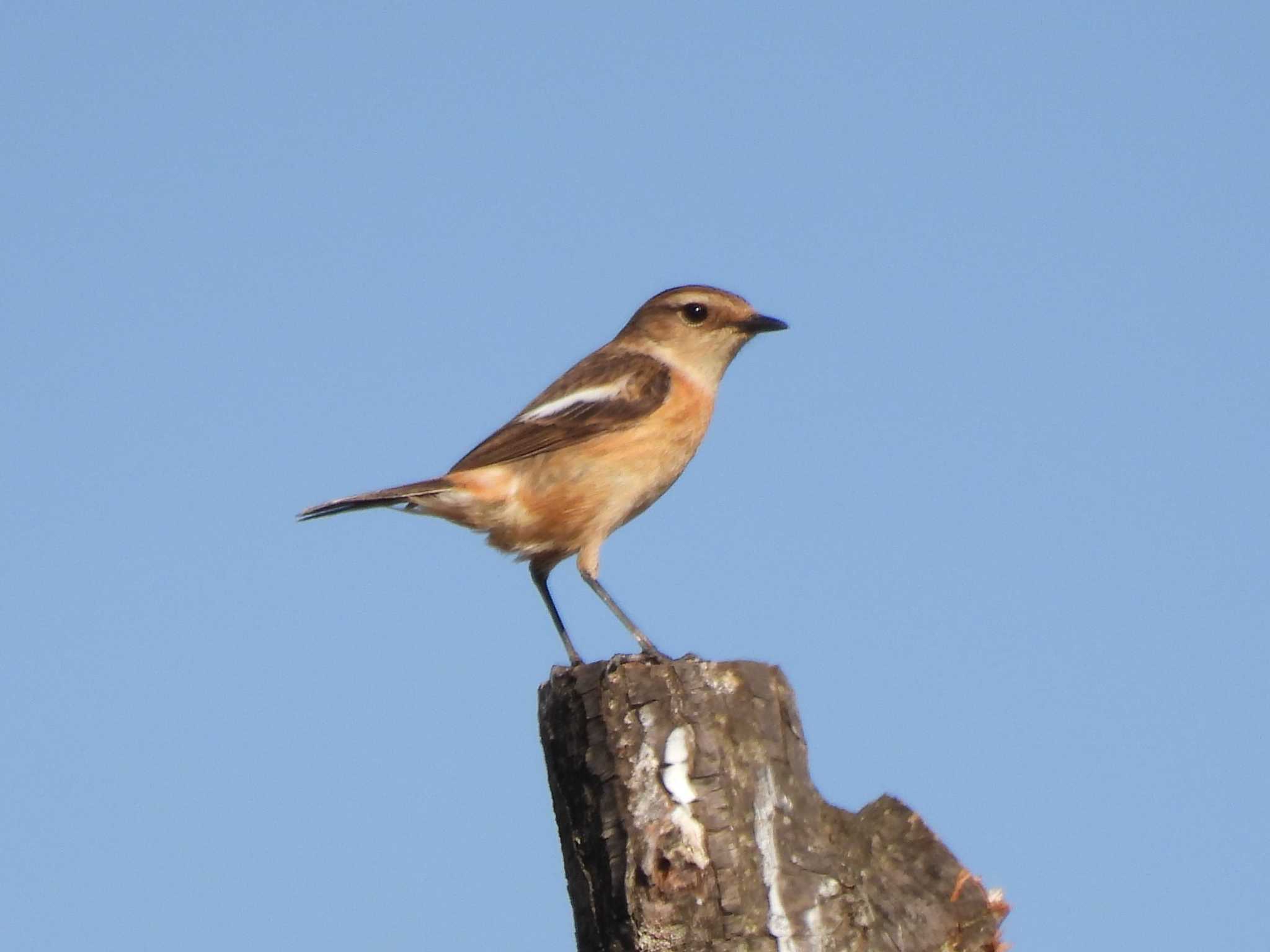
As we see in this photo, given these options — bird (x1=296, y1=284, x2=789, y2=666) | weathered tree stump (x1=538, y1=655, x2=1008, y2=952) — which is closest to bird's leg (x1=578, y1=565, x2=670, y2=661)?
bird (x1=296, y1=284, x2=789, y2=666)

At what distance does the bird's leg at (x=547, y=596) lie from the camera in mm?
9930

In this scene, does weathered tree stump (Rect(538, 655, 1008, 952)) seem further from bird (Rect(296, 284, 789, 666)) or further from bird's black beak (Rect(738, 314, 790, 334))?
bird's black beak (Rect(738, 314, 790, 334))

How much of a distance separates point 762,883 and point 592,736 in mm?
786

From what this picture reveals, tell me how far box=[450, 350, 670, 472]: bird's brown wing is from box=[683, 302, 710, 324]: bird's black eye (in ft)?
1.89

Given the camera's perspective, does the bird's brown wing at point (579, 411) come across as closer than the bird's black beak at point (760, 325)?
Yes

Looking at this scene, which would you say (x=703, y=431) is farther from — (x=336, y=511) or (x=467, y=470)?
(x=336, y=511)

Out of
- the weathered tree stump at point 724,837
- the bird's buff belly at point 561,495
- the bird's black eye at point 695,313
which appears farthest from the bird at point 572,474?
the weathered tree stump at point 724,837

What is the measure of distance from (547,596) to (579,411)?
1.26 metres

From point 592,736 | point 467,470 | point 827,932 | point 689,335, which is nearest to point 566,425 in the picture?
point 467,470

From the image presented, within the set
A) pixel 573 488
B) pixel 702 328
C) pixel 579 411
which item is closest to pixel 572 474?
pixel 573 488

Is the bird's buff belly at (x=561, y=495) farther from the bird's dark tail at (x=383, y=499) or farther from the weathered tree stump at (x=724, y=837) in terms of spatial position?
the weathered tree stump at (x=724, y=837)

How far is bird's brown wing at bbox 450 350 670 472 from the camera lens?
1005cm

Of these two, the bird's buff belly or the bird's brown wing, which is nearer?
the bird's buff belly

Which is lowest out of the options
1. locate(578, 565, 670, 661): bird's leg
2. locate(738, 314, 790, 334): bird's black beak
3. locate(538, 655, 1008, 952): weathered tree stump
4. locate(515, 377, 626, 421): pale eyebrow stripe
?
locate(538, 655, 1008, 952): weathered tree stump
